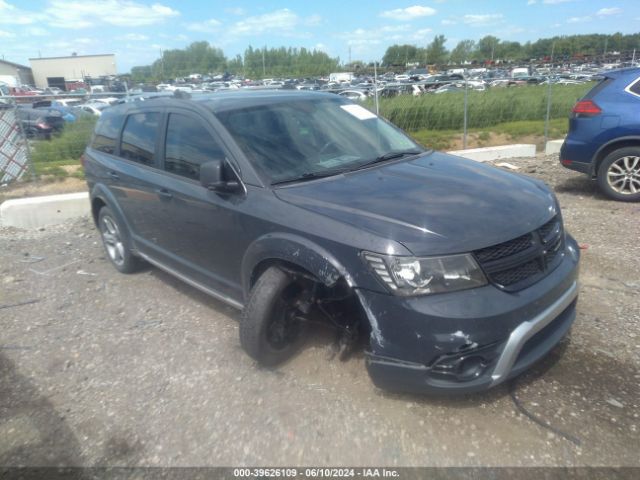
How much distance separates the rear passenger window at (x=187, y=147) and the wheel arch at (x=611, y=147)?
531 centimetres

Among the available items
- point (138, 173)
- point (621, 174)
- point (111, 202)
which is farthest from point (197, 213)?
point (621, 174)

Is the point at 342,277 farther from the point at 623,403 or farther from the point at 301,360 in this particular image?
the point at 623,403

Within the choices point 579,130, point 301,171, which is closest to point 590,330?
point 301,171

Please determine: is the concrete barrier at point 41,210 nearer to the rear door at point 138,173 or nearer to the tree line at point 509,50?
the rear door at point 138,173

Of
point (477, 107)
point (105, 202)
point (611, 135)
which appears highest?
point (611, 135)

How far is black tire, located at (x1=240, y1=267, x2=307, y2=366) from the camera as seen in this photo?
302 cm

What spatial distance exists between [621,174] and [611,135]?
541 millimetres

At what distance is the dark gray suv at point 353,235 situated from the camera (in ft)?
8.14

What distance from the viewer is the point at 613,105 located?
6.35m

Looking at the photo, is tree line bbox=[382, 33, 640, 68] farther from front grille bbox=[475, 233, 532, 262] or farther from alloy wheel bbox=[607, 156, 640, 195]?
front grille bbox=[475, 233, 532, 262]

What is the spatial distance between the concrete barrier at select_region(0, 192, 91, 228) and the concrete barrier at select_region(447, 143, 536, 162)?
6771 millimetres

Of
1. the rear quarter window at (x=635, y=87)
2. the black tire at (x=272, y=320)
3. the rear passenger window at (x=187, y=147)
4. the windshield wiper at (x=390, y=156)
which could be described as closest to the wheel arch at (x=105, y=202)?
the rear passenger window at (x=187, y=147)

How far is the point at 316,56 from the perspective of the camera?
3039 centimetres

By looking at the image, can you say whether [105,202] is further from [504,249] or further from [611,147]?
[611,147]
